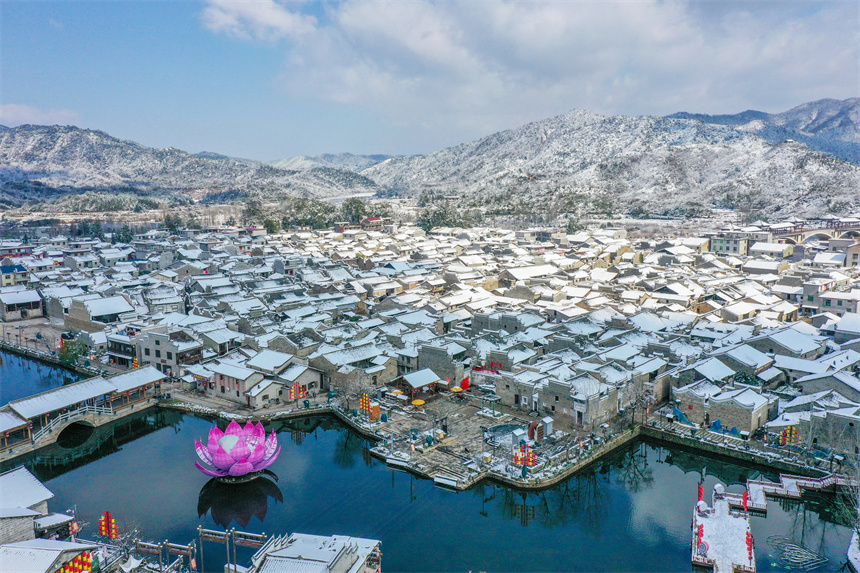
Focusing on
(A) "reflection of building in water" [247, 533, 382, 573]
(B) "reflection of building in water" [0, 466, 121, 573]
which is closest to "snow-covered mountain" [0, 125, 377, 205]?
(B) "reflection of building in water" [0, 466, 121, 573]

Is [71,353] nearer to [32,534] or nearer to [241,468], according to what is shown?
[241,468]

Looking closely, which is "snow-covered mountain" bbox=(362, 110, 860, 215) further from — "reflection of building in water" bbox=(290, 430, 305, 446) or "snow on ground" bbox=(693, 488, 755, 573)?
"snow on ground" bbox=(693, 488, 755, 573)

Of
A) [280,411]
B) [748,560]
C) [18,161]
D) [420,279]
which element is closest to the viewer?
[748,560]

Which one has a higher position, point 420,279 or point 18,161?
point 18,161

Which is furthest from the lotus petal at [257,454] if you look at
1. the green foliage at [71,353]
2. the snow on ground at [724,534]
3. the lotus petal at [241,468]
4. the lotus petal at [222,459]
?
the green foliage at [71,353]

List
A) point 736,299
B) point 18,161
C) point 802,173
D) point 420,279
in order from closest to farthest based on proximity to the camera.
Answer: point 736,299
point 420,279
point 802,173
point 18,161

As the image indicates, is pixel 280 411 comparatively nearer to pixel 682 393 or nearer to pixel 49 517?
pixel 49 517

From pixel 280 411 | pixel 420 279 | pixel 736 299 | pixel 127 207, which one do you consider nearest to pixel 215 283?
pixel 420 279
